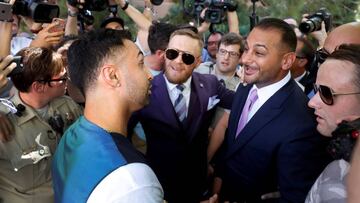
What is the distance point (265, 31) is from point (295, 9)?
19.1 ft

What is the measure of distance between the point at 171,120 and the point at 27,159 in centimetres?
81

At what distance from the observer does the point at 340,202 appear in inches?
47.9

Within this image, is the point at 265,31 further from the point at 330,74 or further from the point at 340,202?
the point at 340,202

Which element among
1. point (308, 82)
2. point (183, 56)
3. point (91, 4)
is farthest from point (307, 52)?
point (91, 4)

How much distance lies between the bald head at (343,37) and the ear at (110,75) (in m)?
1.48


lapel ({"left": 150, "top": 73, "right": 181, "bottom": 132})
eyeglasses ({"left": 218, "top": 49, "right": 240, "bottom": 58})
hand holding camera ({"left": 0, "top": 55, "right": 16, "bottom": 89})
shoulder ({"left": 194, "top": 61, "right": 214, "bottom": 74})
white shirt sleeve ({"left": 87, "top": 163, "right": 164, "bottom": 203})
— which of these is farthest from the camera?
shoulder ({"left": 194, "top": 61, "right": 214, "bottom": 74})

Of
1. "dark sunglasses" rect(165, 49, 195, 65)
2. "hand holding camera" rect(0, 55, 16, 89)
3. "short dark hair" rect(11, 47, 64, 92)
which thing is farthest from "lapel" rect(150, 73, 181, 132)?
"hand holding camera" rect(0, 55, 16, 89)

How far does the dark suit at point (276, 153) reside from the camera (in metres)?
1.78

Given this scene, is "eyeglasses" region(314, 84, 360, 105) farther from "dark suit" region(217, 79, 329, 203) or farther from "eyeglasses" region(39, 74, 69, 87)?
"eyeglasses" region(39, 74, 69, 87)

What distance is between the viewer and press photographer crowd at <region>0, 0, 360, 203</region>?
1250 mm

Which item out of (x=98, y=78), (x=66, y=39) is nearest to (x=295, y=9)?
(x=66, y=39)

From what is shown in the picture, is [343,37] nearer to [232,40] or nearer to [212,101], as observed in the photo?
[212,101]

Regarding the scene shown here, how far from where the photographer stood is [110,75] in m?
1.43

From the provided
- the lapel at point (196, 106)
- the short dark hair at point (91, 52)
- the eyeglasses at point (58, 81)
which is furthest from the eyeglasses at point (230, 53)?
the short dark hair at point (91, 52)
